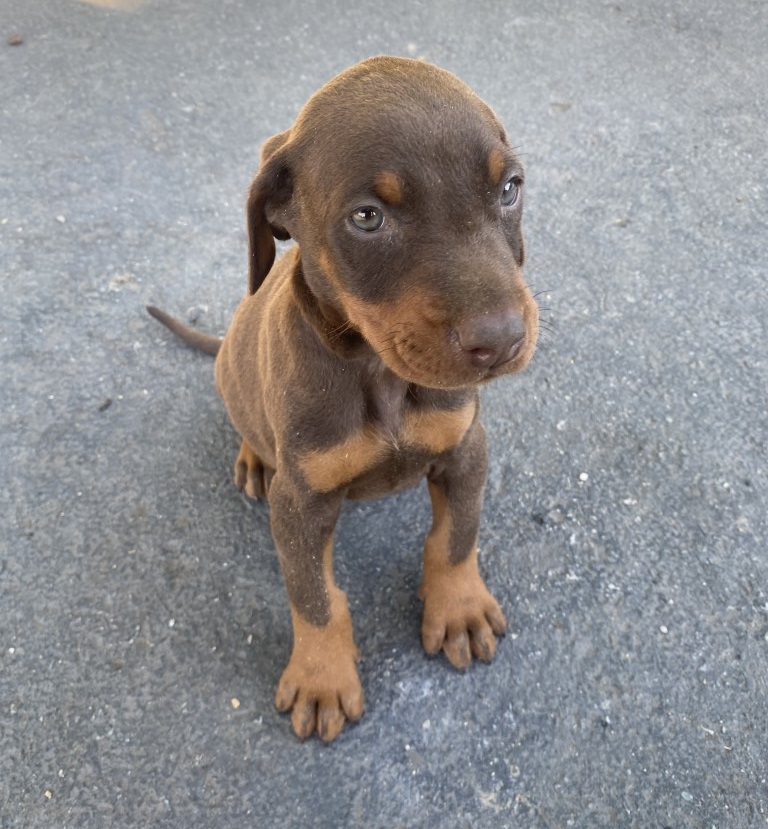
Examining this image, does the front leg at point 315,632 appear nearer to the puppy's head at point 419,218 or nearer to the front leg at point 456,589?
the front leg at point 456,589

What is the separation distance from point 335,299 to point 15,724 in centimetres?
194

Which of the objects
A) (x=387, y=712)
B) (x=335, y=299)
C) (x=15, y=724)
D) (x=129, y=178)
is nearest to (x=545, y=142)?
(x=129, y=178)

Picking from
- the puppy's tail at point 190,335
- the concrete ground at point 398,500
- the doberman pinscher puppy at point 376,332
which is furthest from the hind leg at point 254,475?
the puppy's tail at point 190,335

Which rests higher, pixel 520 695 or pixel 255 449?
pixel 255 449

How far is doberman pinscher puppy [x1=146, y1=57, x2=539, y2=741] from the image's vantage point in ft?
6.06

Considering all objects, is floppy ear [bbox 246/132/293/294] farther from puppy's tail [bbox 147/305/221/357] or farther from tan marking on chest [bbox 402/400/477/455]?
puppy's tail [bbox 147/305/221/357]

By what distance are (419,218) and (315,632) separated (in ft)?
4.93

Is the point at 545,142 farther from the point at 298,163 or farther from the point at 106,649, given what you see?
the point at 106,649

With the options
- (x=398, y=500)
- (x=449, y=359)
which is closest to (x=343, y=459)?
(x=449, y=359)

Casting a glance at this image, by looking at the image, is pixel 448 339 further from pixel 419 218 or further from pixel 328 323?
pixel 328 323

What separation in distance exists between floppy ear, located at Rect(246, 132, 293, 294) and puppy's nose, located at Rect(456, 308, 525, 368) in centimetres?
73

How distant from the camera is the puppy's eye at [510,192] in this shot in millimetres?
2023

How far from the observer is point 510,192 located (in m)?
2.05

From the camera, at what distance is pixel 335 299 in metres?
2.13
